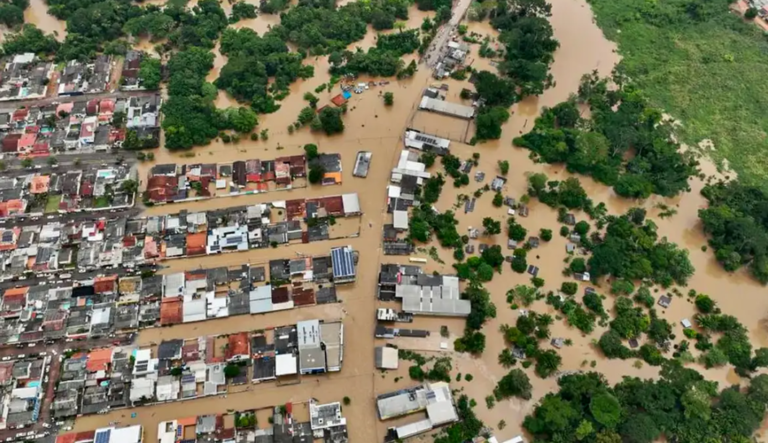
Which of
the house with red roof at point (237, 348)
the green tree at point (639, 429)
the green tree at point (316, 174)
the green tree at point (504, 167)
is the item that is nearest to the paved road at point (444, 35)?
the green tree at point (504, 167)

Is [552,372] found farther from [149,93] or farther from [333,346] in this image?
[149,93]

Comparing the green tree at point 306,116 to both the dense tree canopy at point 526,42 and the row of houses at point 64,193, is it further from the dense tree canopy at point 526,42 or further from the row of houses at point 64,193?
the dense tree canopy at point 526,42

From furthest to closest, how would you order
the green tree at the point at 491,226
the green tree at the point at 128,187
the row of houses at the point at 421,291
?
the green tree at the point at 128,187 → the green tree at the point at 491,226 → the row of houses at the point at 421,291

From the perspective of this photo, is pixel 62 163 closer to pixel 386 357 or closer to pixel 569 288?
pixel 386 357

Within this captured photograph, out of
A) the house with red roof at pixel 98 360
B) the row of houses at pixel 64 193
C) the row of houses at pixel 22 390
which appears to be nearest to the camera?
the row of houses at pixel 22 390

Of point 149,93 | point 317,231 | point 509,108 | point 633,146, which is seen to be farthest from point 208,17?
point 633,146

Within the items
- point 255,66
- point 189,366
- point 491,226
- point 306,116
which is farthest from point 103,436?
point 255,66
